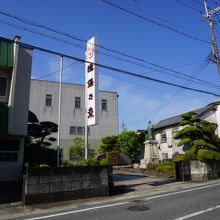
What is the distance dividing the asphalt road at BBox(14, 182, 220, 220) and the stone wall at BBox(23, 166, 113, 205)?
5.12 feet

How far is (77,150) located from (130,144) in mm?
7051

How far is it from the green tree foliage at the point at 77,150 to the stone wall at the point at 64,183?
15.7 meters

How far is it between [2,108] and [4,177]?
4062 mm

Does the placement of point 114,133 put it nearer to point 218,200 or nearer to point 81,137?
point 81,137

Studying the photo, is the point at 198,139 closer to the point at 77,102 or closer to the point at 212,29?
the point at 212,29

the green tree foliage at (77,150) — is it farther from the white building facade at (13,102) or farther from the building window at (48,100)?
the white building facade at (13,102)

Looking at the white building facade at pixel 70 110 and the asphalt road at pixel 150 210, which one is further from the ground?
the white building facade at pixel 70 110

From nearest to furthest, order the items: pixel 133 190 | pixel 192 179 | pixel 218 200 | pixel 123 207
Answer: pixel 123 207 → pixel 218 200 → pixel 133 190 → pixel 192 179

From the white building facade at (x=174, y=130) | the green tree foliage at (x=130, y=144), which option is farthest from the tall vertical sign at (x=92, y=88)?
the white building facade at (x=174, y=130)

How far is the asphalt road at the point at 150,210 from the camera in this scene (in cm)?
808

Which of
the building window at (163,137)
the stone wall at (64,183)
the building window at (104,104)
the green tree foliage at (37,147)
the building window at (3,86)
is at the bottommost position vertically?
the stone wall at (64,183)

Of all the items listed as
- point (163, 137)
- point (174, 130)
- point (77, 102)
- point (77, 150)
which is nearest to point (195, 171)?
point (77, 150)

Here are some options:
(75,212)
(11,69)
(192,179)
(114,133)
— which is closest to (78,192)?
(75,212)

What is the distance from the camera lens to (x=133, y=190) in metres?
14.3
